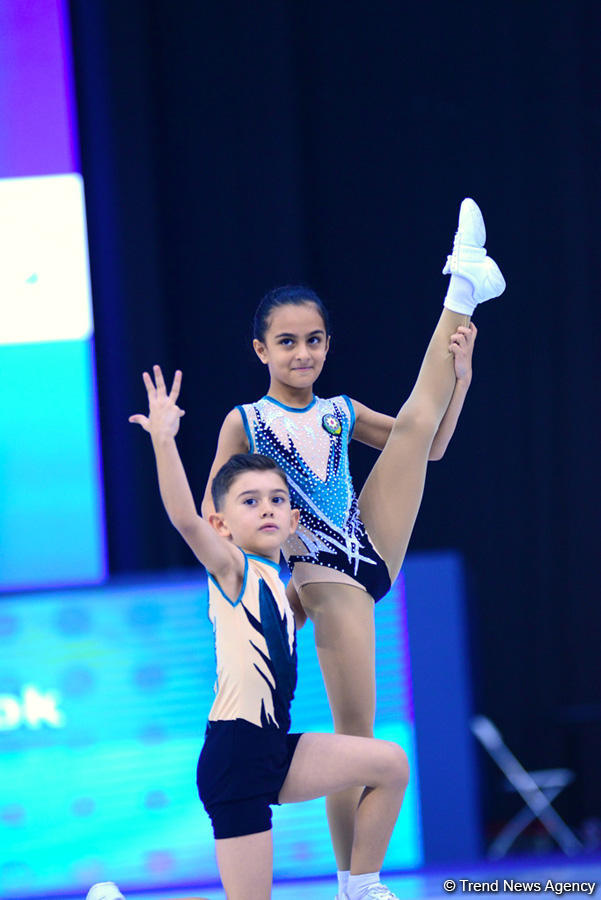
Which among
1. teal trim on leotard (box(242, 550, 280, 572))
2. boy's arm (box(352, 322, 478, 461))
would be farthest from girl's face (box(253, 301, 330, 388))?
teal trim on leotard (box(242, 550, 280, 572))

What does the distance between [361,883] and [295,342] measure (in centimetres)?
120

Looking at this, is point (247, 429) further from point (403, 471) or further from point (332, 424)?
point (403, 471)

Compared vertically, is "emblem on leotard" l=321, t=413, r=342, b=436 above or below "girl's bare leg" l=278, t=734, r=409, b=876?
above

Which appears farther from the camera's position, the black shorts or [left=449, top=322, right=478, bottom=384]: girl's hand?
[left=449, top=322, right=478, bottom=384]: girl's hand

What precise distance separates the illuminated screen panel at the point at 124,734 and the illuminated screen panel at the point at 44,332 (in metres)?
0.68

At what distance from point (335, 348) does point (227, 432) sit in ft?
7.77

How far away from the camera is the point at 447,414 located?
2.72m

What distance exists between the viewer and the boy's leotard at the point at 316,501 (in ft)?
8.27

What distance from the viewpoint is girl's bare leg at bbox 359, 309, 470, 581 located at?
8.55 feet

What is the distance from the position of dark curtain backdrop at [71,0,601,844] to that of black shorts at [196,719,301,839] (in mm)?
2458

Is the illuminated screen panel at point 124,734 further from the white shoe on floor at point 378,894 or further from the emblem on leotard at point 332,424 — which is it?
the white shoe on floor at point 378,894

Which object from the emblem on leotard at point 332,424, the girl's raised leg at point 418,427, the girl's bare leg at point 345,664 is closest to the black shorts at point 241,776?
the girl's bare leg at point 345,664

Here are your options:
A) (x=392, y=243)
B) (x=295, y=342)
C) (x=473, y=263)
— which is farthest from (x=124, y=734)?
(x=392, y=243)

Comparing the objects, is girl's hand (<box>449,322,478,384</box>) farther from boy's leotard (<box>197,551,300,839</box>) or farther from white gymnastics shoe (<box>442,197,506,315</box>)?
boy's leotard (<box>197,551,300,839</box>)
